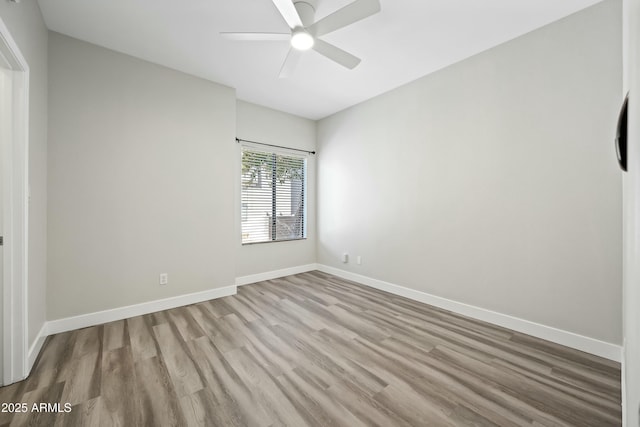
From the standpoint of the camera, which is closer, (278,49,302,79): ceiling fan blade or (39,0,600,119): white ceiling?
(39,0,600,119): white ceiling

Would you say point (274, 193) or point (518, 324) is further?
point (274, 193)

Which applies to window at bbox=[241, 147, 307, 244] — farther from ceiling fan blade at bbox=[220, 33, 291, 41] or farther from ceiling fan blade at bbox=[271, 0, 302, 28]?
ceiling fan blade at bbox=[271, 0, 302, 28]

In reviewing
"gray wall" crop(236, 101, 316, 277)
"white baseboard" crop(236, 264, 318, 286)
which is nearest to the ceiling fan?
"gray wall" crop(236, 101, 316, 277)

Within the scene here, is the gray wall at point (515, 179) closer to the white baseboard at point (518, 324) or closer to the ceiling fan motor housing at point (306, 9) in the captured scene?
the white baseboard at point (518, 324)

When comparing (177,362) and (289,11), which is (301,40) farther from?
(177,362)

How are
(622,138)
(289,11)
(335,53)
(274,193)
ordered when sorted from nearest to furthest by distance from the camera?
1. (622,138)
2. (289,11)
3. (335,53)
4. (274,193)

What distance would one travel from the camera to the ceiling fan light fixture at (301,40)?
2.01m

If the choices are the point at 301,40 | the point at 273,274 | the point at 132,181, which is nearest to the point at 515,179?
the point at 301,40

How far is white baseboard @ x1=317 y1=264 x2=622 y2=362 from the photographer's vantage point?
2009mm

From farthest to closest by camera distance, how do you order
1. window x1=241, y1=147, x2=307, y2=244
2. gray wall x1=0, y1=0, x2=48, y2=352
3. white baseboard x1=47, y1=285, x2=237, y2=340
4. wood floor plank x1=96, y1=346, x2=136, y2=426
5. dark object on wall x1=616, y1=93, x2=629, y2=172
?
window x1=241, y1=147, x2=307, y2=244
white baseboard x1=47, y1=285, x2=237, y2=340
gray wall x1=0, y1=0, x2=48, y2=352
wood floor plank x1=96, y1=346, x2=136, y2=426
dark object on wall x1=616, y1=93, x2=629, y2=172

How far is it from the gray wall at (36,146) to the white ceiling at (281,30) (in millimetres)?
317

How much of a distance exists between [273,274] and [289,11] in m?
3.35

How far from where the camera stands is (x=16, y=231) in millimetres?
1717

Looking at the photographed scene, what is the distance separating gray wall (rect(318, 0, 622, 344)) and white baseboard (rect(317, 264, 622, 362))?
2.1 inches
